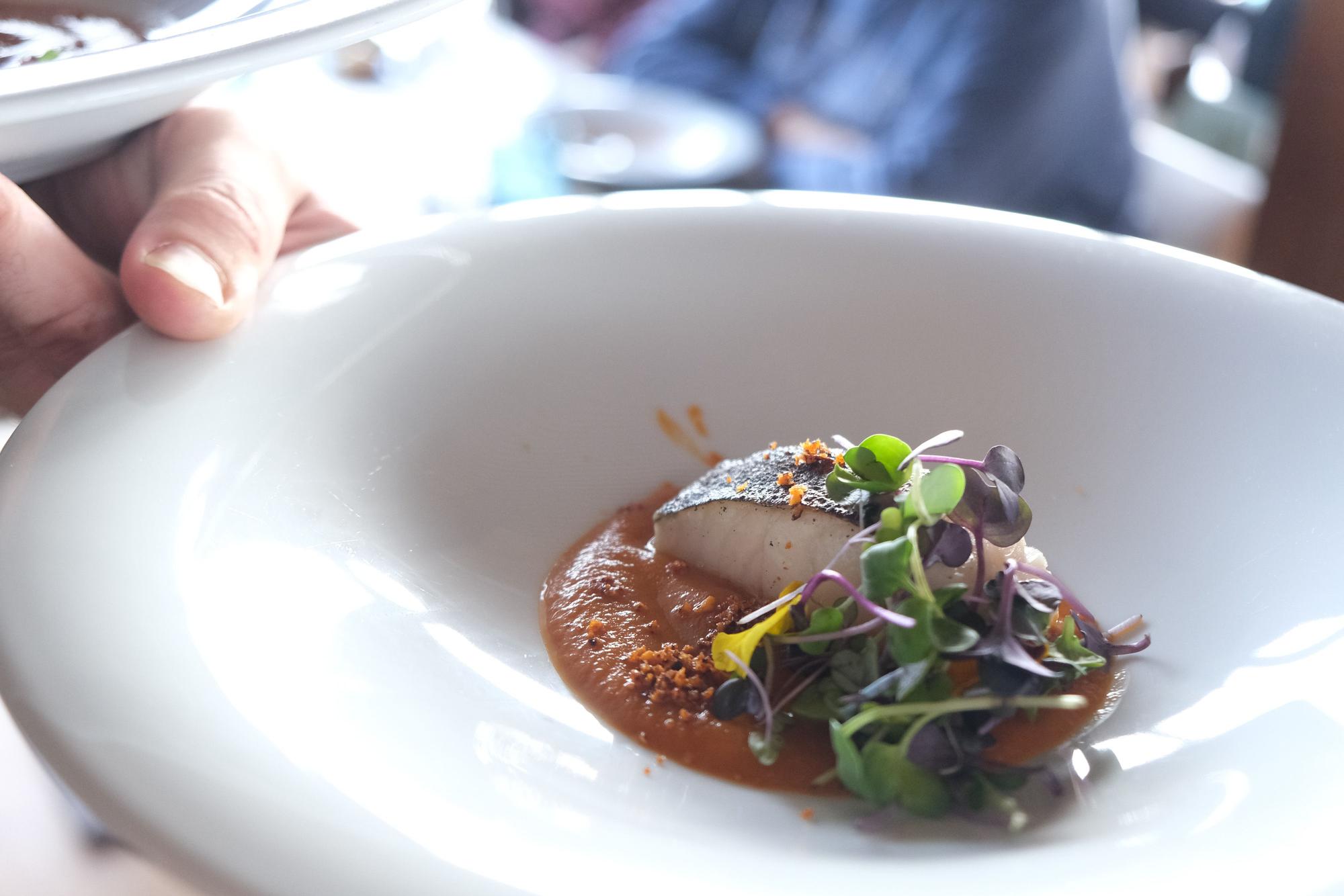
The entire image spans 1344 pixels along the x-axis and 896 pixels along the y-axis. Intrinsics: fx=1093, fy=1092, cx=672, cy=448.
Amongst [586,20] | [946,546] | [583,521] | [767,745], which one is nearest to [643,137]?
[583,521]

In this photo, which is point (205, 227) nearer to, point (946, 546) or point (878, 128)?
point (946, 546)

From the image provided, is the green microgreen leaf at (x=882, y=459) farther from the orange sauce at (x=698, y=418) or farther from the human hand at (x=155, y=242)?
the human hand at (x=155, y=242)

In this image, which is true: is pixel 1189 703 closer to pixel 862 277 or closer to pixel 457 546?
pixel 862 277

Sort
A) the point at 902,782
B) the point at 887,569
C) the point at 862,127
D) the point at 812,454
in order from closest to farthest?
the point at 902,782, the point at 887,569, the point at 812,454, the point at 862,127

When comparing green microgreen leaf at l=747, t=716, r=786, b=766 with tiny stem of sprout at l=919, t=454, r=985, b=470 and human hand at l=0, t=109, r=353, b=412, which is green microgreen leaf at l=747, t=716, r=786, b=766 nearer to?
tiny stem of sprout at l=919, t=454, r=985, b=470

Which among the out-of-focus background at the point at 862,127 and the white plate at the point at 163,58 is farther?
the out-of-focus background at the point at 862,127

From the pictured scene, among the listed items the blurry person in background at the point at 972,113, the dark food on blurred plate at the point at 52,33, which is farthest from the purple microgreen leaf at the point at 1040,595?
the blurry person in background at the point at 972,113

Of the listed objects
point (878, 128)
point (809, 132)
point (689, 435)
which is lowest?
point (809, 132)
